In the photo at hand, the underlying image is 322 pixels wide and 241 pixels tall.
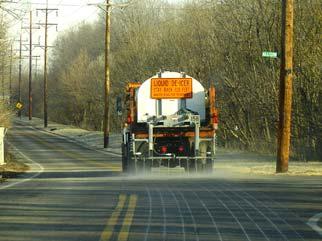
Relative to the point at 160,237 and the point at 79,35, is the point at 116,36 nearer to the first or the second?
the point at 79,35

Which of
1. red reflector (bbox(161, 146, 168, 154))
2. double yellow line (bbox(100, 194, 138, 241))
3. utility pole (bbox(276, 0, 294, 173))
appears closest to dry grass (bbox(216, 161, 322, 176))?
utility pole (bbox(276, 0, 294, 173))

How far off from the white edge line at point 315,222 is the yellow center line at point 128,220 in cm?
281

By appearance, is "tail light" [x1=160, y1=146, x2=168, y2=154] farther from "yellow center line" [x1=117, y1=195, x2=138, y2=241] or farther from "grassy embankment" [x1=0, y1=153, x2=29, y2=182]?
"yellow center line" [x1=117, y1=195, x2=138, y2=241]

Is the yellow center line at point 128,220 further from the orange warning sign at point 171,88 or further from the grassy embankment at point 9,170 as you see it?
the grassy embankment at point 9,170

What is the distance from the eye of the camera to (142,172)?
77.7 feet

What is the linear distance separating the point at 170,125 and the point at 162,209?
9979 millimetres

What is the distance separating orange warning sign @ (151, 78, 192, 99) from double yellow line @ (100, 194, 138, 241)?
8.30 m

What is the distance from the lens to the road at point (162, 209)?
10.8 m

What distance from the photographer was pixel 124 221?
12.1 m

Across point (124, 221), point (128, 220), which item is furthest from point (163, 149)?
point (124, 221)

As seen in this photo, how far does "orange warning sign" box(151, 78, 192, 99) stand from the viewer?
23859 mm

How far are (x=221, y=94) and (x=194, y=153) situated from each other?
18.2m

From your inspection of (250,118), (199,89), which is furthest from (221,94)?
(199,89)

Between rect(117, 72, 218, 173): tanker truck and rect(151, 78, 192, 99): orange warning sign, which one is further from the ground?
rect(151, 78, 192, 99): orange warning sign
